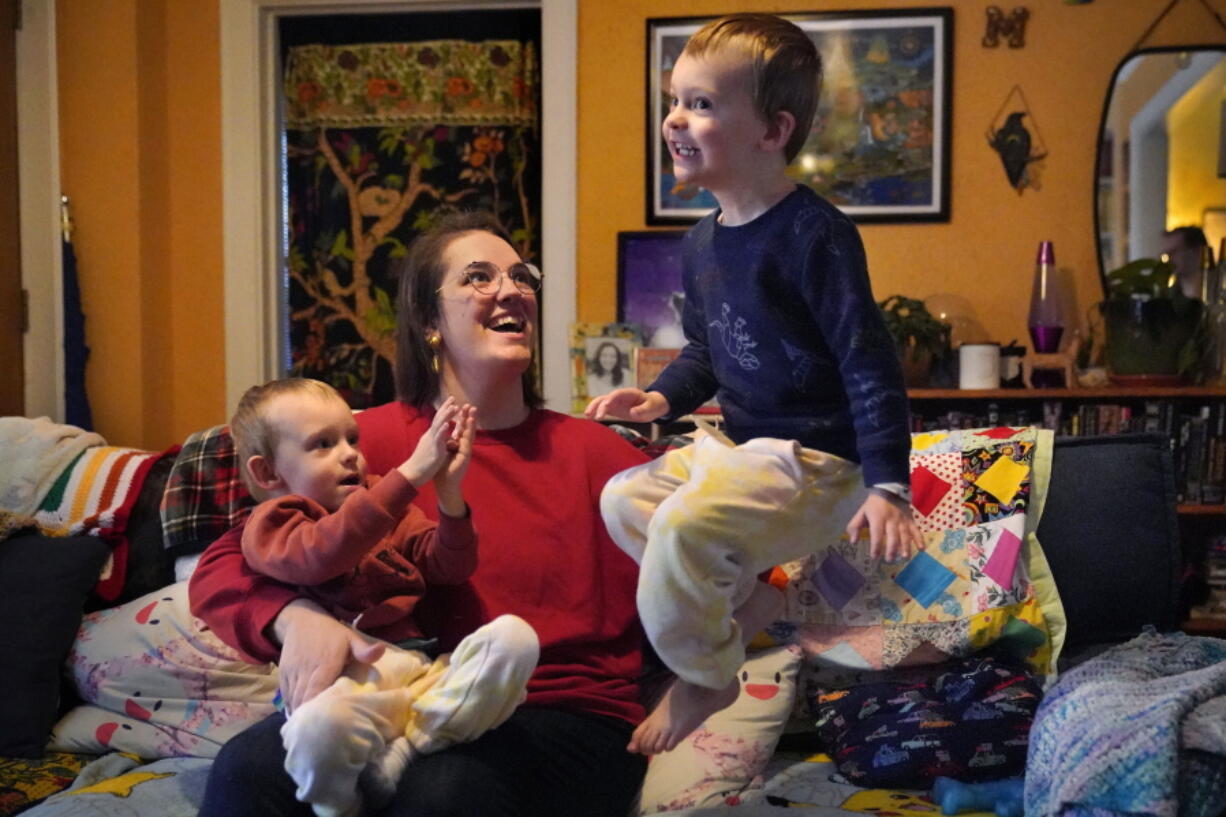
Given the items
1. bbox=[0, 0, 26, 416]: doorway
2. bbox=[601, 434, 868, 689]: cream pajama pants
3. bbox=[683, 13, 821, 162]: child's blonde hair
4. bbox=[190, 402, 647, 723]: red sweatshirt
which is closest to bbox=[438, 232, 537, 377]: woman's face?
bbox=[190, 402, 647, 723]: red sweatshirt

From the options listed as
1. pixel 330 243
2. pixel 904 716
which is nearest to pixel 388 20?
pixel 330 243

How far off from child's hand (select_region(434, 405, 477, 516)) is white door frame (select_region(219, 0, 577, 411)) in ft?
7.68

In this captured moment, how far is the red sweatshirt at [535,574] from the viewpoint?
65.9 inches

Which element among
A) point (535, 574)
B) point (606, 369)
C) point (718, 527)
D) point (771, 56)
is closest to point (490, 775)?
Answer: point (535, 574)

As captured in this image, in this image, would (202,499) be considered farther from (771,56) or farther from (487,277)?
(771,56)

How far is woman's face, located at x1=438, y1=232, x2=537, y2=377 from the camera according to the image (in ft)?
5.96

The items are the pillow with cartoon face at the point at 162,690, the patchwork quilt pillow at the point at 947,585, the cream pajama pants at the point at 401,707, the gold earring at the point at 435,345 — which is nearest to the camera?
the cream pajama pants at the point at 401,707

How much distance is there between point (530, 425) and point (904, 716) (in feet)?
2.68

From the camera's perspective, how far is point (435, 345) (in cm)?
191

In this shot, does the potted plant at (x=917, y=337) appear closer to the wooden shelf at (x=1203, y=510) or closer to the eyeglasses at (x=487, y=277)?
the wooden shelf at (x=1203, y=510)

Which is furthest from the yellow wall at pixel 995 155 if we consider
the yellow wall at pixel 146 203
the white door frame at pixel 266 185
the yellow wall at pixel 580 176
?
the yellow wall at pixel 146 203

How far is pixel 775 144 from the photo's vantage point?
1.37 m

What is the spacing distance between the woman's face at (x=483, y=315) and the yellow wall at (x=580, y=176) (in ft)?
6.71

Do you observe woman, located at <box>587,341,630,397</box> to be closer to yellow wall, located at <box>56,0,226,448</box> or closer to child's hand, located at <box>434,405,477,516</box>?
yellow wall, located at <box>56,0,226,448</box>
